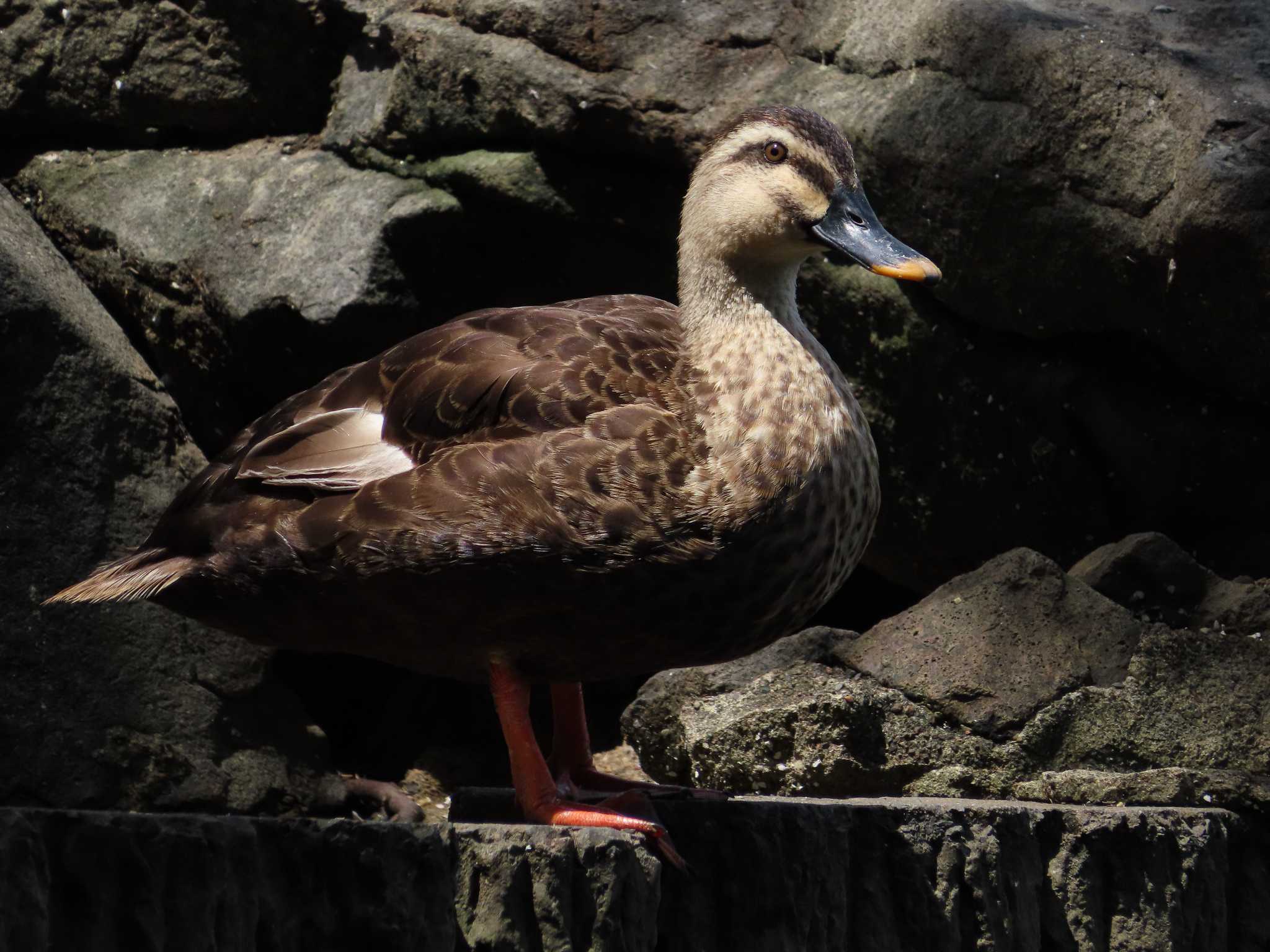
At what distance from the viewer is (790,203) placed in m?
3.13

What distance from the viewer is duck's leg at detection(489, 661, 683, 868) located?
2.56 metres

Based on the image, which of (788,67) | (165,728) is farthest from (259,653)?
(788,67)

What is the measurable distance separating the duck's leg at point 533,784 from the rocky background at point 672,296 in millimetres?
937

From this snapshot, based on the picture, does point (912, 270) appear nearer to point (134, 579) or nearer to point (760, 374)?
point (760, 374)

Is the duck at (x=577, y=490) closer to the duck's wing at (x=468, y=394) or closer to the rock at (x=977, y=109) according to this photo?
the duck's wing at (x=468, y=394)

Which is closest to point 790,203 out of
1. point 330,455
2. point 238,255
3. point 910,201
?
point 330,455

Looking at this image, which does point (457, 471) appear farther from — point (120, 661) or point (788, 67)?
point (788, 67)

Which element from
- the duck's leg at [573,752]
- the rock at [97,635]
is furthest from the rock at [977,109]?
the duck's leg at [573,752]

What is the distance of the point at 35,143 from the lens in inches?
200

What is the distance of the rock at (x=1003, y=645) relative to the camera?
144 inches

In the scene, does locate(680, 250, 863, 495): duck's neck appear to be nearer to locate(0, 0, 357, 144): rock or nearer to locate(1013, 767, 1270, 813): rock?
locate(1013, 767, 1270, 813): rock

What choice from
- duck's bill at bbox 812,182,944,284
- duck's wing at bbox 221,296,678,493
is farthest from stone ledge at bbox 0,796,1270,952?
duck's bill at bbox 812,182,944,284

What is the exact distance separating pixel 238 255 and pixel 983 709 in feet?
8.50

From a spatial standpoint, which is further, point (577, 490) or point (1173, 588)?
point (1173, 588)
